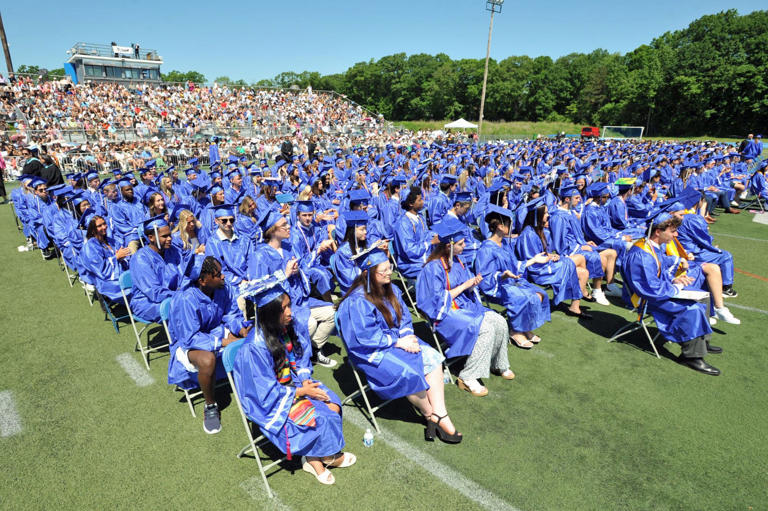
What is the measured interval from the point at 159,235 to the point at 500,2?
134 feet

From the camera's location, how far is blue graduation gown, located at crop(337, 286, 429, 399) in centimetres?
384

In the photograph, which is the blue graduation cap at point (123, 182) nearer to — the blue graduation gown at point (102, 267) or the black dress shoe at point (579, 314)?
the blue graduation gown at point (102, 267)

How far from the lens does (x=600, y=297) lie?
7.23 meters

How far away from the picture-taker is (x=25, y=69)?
329ft

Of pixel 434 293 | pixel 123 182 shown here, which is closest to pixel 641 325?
pixel 434 293

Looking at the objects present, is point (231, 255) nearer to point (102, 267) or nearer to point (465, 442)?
point (102, 267)

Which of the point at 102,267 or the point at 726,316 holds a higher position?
the point at 102,267

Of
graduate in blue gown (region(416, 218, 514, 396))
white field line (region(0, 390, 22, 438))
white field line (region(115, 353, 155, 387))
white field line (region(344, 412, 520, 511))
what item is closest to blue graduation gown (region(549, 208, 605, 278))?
graduate in blue gown (region(416, 218, 514, 396))

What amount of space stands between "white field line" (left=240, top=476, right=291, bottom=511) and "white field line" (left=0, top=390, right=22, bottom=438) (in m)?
2.58

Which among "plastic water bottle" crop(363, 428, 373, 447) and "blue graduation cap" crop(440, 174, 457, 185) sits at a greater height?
"blue graduation cap" crop(440, 174, 457, 185)

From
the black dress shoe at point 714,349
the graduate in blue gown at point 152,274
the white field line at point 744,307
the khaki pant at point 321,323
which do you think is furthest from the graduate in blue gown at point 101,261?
the white field line at point 744,307

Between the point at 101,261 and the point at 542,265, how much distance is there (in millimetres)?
6393

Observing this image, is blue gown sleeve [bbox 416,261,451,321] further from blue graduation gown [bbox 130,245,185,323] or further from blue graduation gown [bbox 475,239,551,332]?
blue graduation gown [bbox 130,245,185,323]

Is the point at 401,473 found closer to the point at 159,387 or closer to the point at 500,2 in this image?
the point at 159,387
